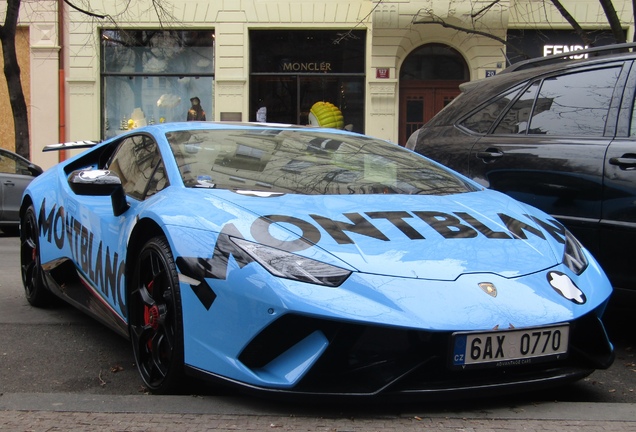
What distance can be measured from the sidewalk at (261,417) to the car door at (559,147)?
1.37 m

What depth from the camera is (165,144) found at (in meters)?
3.87

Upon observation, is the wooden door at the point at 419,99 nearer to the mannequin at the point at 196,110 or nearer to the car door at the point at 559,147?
the mannequin at the point at 196,110

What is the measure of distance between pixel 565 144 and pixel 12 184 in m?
9.60

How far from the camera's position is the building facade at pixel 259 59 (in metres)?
17.2

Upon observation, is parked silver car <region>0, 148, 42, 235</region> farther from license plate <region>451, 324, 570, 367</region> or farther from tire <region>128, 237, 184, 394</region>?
license plate <region>451, 324, 570, 367</region>

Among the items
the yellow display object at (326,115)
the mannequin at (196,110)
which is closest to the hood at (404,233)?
the yellow display object at (326,115)

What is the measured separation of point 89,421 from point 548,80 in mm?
3385

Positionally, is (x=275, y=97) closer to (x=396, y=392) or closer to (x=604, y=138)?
(x=604, y=138)

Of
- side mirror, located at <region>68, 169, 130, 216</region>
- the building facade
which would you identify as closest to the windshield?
side mirror, located at <region>68, 169, 130, 216</region>

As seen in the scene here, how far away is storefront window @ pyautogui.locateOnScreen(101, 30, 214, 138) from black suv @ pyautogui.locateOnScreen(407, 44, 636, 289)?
1357 cm

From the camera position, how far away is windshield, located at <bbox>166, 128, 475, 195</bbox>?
3561mm

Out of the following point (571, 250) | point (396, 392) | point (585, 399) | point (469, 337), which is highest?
point (571, 250)

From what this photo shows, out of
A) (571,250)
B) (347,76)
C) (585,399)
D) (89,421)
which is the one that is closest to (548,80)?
(571,250)

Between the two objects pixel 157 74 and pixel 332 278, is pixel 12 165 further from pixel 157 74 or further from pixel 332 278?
pixel 332 278
